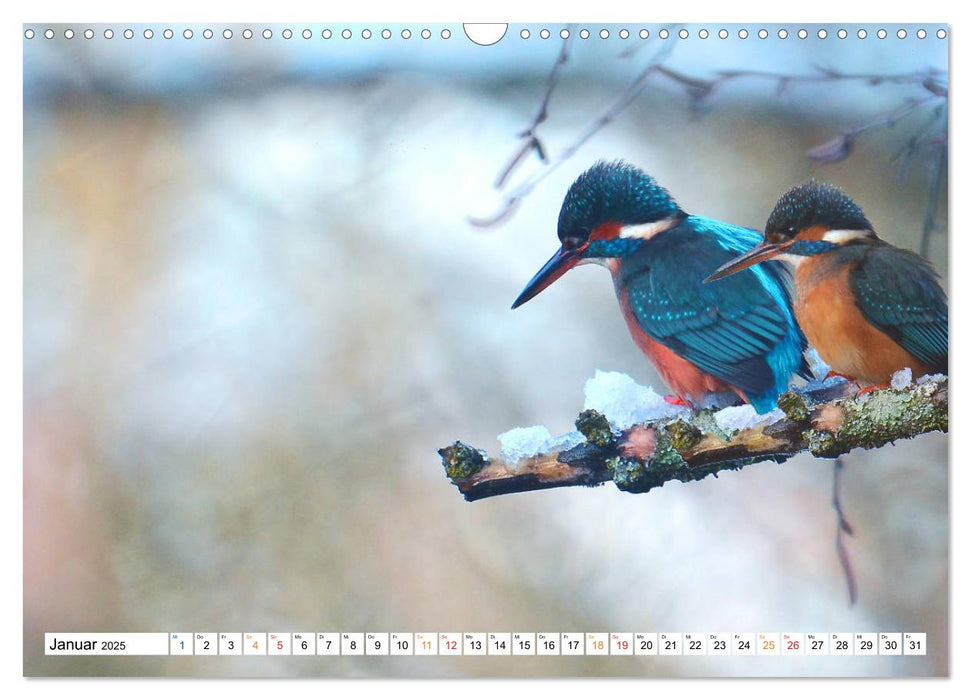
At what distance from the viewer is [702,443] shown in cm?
158

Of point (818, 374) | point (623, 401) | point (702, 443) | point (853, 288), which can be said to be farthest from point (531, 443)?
point (853, 288)

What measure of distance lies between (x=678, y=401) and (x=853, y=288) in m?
0.35

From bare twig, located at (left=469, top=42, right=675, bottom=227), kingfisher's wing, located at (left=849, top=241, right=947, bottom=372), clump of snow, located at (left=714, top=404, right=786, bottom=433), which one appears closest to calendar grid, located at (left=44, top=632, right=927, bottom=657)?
clump of snow, located at (left=714, top=404, right=786, bottom=433)

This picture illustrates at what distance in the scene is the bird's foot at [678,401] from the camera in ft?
5.21

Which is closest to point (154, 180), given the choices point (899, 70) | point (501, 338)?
point (501, 338)

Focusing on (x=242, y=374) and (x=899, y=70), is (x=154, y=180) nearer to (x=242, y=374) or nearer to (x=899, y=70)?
(x=242, y=374)

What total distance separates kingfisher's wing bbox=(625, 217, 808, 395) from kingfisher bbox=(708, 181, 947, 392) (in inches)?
0.9

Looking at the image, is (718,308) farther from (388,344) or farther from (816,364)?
(388,344)

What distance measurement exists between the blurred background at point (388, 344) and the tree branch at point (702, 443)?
0.11 ft

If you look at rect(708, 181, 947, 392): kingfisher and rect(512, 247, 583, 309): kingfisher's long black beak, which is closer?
rect(708, 181, 947, 392): kingfisher

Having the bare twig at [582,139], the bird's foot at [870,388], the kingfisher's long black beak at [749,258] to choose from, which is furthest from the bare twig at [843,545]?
the bare twig at [582,139]

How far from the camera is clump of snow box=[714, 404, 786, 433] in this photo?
61.6 inches

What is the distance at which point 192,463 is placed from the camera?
1.64 meters

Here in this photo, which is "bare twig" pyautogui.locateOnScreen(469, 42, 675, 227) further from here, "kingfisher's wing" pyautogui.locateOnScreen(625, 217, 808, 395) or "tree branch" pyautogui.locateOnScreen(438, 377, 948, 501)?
"tree branch" pyautogui.locateOnScreen(438, 377, 948, 501)
